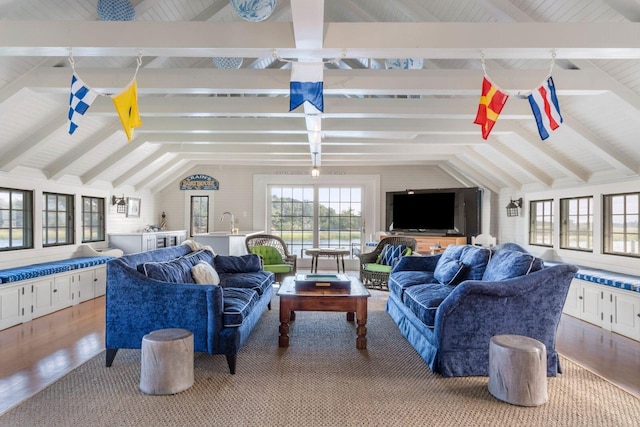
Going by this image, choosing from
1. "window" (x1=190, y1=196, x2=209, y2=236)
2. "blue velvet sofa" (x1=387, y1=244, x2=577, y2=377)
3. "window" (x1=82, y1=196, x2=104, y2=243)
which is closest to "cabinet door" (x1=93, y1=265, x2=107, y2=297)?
"window" (x1=82, y1=196, x2=104, y2=243)

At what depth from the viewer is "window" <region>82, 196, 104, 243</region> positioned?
23.3ft

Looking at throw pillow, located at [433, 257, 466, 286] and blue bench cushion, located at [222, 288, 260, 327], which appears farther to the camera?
throw pillow, located at [433, 257, 466, 286]

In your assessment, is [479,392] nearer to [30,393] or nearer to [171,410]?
[171,410]

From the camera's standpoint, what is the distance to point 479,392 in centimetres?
298

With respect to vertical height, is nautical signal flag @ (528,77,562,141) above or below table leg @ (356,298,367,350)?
above

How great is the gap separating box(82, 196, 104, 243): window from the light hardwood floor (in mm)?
2192

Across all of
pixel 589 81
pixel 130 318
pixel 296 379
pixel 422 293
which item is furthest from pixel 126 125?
pixel 589 81

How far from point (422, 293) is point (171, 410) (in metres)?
2.41

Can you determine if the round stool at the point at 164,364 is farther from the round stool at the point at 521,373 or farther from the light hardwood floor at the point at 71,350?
the round stool at the point at 521,373

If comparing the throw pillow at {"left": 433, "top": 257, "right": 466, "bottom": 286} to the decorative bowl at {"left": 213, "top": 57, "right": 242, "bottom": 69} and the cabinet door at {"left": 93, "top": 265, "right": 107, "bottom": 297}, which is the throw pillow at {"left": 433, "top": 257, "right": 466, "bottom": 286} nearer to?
the decorative bowl at {"left": 213, "top": 57, "right": 242, "bottom": 69}

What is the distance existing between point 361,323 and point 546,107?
2.44 m

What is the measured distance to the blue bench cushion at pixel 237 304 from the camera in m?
3.38

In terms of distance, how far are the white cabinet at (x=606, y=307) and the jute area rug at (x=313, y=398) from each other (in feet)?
4.28

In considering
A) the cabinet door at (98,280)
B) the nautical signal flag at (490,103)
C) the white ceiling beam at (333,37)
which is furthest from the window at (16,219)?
the nautical signal flag at (490,103)
